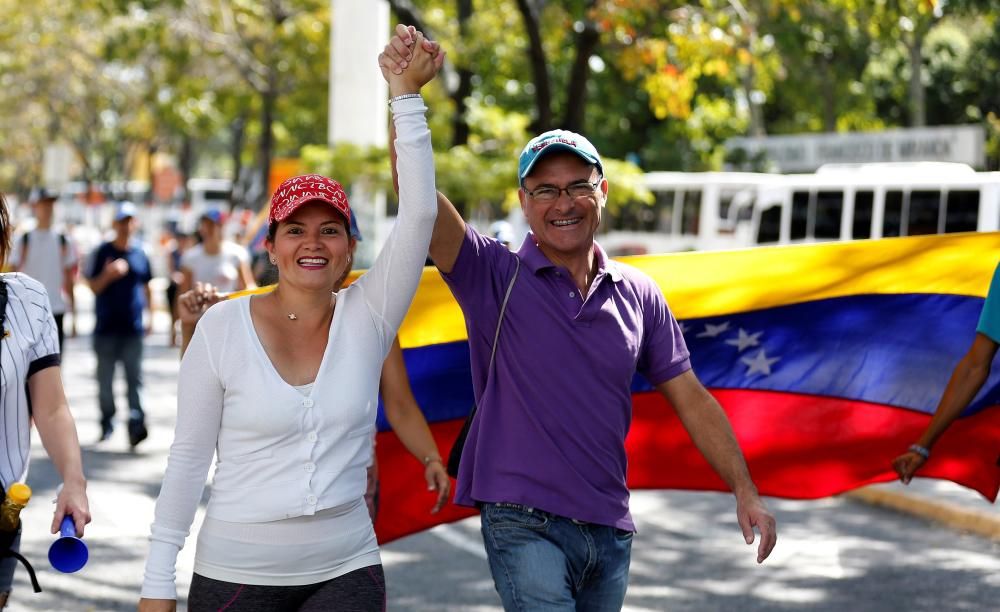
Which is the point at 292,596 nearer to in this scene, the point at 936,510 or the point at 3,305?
the point at 3,305

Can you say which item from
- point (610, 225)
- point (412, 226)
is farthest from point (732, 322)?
point (610, 225)

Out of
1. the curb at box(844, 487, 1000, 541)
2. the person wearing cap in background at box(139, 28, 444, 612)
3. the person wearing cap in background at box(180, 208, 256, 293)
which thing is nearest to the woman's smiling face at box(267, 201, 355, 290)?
the person wearing cap in background at box(139, 28, 444, 612)

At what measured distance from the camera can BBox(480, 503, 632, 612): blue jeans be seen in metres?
3.86

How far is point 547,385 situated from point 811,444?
254cm

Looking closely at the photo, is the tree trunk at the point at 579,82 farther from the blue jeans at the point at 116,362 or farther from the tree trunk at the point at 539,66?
the blue jeans at the point at 116,362

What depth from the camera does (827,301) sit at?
6109 mm

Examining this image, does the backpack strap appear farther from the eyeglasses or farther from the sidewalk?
the sidewalk

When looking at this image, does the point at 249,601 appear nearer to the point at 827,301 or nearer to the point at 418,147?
the point at 418,147

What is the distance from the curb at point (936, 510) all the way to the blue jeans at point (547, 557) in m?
5.99

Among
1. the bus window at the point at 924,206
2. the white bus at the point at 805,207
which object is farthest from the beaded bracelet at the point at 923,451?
the bus window at the point at 924,206

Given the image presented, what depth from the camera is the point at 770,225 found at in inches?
1118

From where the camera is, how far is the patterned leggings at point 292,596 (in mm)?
3488

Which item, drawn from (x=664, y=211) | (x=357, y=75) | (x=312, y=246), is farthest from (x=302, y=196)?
(x=664, y=211)

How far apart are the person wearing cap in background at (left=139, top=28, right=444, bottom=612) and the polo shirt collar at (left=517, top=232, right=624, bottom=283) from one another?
45 cm
